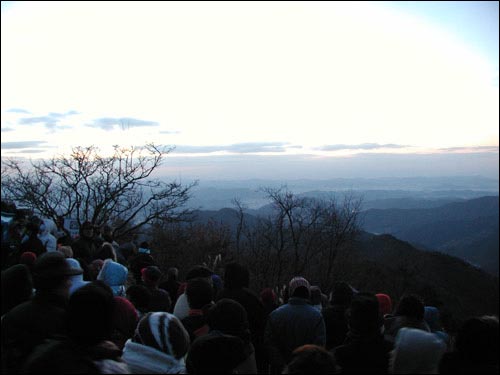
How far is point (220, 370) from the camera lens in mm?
2641

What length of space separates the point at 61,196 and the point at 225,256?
10023 mm

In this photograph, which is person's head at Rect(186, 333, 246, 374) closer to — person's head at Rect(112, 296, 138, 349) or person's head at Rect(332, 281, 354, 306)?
person's head at Rect(112, 296, 138, 349)

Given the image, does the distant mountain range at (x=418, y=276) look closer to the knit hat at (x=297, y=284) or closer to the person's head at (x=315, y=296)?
the person's head at (x=315, y=296)

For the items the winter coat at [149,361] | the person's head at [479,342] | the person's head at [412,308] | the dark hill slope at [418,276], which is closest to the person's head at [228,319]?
the winter coat at [149,361]

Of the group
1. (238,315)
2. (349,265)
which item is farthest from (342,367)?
(349,265)

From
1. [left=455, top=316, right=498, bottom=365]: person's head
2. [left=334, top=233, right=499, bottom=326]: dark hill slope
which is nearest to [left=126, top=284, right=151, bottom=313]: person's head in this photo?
[left=455, top=316, right=498, bottom=365]: person's head

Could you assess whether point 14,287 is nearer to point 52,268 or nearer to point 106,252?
point 52,268

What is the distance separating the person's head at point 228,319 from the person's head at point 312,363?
0.72 metres

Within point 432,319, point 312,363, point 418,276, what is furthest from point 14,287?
point 418,276

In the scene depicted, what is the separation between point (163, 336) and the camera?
2793mm

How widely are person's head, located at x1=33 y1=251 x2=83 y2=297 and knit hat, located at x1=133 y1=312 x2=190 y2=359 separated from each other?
833 mm

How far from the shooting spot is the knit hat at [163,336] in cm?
278

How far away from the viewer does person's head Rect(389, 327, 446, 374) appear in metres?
2.82

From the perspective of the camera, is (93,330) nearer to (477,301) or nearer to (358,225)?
(358,225)
